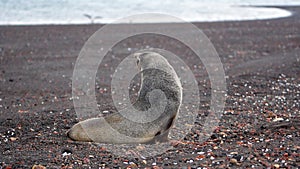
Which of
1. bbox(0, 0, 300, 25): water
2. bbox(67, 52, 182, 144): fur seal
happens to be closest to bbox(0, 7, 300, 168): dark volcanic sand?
bbox(67, 52, 182, 144): fur seal

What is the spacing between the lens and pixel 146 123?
196 inches

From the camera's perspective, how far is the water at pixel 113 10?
59.9 ft

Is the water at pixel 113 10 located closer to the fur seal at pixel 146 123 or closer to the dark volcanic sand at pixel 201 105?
the dark volcanic sand at pixel 201 105

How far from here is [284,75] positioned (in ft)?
28.2

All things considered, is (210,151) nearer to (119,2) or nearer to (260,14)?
(260,14)

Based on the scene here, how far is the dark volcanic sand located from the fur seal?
0.15 m

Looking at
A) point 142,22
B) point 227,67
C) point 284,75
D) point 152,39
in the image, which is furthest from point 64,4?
point 284,75

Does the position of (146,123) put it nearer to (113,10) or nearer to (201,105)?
(201,105)

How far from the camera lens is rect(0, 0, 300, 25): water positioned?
1827cm

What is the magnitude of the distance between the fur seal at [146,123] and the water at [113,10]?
1246cm

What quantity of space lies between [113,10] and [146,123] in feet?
54.7

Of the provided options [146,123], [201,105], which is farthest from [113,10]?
[146,123]

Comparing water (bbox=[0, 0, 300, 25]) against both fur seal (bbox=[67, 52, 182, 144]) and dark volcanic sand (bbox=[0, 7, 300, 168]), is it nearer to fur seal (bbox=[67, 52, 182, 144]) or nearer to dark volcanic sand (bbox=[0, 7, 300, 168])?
dark volcanic sand (bbox=[0, 7, 300, 168])

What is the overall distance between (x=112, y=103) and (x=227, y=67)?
3611 mm
